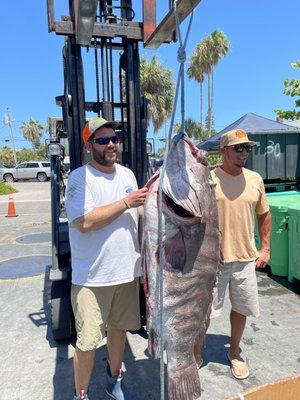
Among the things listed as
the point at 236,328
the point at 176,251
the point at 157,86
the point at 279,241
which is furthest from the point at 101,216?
the point at 157,86

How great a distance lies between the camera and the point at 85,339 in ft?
8.52

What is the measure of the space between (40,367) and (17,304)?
1.74m

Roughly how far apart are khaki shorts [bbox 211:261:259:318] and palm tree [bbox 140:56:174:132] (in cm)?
2578

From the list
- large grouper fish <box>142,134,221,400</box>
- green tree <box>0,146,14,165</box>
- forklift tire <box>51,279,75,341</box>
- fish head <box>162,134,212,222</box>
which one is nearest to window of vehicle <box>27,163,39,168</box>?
forklift tire <box>51,279,75,341</box>

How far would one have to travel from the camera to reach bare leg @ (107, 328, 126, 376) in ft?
9.53

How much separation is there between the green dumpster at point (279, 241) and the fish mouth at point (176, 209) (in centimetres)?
379

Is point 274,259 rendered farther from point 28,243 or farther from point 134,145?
point 28,243

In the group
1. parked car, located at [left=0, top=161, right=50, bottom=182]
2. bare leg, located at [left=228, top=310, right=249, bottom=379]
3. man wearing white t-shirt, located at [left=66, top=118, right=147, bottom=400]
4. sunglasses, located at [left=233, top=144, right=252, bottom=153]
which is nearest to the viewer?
man wearing white t-shirt, located at [left=66, top=118, right=147, bottom=400]

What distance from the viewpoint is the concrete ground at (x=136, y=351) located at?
10.5 ft

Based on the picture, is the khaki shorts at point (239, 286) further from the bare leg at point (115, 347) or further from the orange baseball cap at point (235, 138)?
the orange baseball cap at point (235, 138)

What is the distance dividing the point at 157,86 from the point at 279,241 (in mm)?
25500

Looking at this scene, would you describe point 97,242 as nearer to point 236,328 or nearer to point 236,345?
point 236,328

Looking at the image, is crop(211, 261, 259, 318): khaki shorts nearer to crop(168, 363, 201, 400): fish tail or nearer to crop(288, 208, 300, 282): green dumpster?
crop(168, 363, 201, 400): fish tail

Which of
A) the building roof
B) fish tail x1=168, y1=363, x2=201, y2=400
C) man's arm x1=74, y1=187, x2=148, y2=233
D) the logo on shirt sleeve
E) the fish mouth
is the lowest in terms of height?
fish tail x1=168, y1=363, x2=201, y2=400
